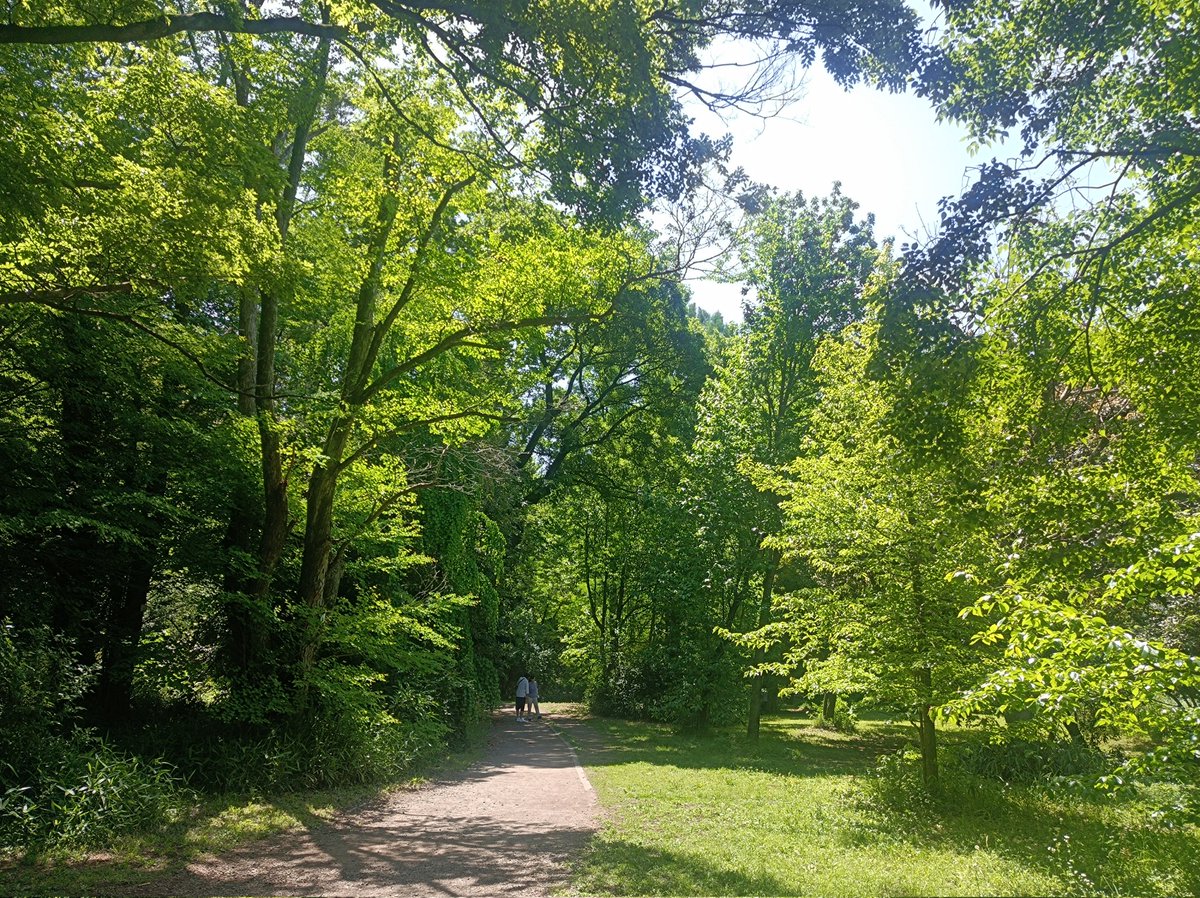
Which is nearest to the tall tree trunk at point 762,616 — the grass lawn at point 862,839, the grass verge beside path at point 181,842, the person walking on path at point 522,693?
the grass lawn at point 862,839

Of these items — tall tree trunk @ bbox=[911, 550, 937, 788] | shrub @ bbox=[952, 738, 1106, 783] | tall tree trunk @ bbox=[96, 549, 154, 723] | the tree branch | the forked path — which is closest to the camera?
the tree branch

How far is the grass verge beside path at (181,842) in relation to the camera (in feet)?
19.1

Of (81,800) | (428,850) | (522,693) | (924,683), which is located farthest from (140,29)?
(522,693)

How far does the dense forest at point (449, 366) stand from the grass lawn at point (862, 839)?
96cm

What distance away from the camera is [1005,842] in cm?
773

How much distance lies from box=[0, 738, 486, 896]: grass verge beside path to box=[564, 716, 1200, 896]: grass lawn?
3.65 m

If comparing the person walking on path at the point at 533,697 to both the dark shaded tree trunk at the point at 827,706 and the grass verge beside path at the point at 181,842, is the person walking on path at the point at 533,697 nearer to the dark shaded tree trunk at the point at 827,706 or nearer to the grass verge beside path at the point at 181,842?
the dark shaded tree trunk at the point at 827,706

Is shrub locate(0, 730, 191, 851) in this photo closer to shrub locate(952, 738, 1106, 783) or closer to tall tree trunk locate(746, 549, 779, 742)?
shrub locate(952, 738, 1106, 783)

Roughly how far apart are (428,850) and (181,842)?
243 centimetres

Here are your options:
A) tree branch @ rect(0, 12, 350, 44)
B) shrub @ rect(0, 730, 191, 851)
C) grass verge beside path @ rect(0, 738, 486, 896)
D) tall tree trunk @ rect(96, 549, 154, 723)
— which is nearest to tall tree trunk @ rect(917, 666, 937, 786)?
grass verge beside path @ rect(0, 738, 486, 896)

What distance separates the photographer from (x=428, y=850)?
25.2ft

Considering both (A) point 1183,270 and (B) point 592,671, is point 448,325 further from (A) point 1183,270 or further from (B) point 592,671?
(B) point 592,671

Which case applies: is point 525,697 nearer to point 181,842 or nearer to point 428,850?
point 428,850

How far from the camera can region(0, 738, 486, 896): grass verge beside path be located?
19.1 ft
